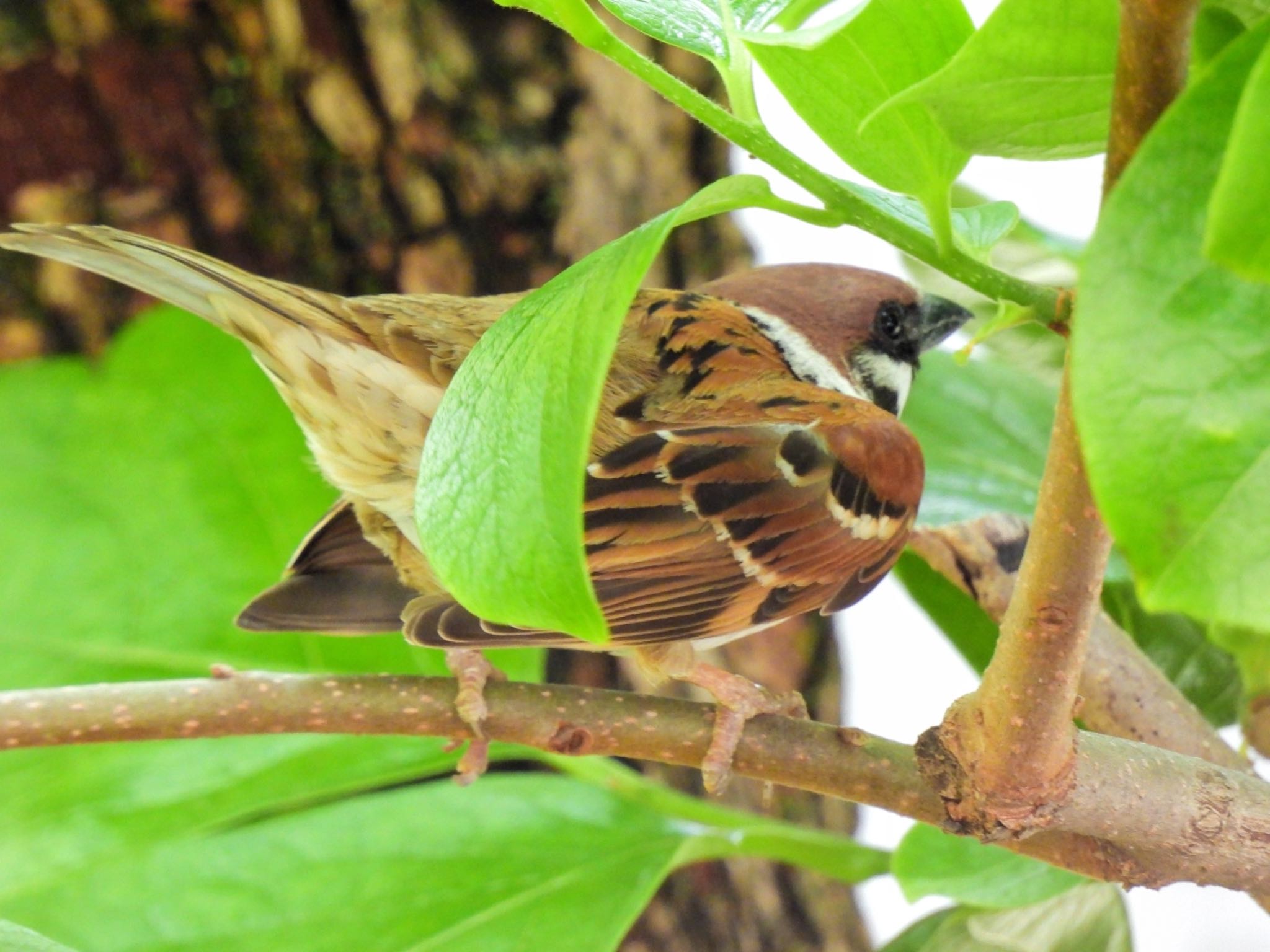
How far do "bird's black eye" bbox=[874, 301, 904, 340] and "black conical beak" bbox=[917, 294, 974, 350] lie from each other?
0.08 feet

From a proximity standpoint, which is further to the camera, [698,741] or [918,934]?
[918,934]

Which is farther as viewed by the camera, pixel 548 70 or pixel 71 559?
pixel 548 70

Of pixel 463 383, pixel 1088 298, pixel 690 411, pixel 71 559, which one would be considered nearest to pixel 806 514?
pixel 690 411

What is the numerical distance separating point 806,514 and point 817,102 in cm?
54

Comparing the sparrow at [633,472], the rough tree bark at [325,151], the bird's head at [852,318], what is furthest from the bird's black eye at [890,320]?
the rough tree bark at [325,151]

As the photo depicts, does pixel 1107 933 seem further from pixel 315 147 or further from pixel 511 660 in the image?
pixel 315 147

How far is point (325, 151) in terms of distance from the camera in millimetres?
1707

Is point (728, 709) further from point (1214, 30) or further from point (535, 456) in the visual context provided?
point (1214, 30)

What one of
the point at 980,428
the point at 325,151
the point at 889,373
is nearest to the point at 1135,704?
the point at 980,428

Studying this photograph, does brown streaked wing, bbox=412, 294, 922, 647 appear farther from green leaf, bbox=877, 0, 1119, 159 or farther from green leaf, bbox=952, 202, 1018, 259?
green leaf, bbox=877, 0, 1119, 159

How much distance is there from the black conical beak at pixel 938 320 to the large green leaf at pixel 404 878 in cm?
59

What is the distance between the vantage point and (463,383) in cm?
56

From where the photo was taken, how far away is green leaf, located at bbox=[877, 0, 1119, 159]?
1.74ft

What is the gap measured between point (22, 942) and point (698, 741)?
43cm
